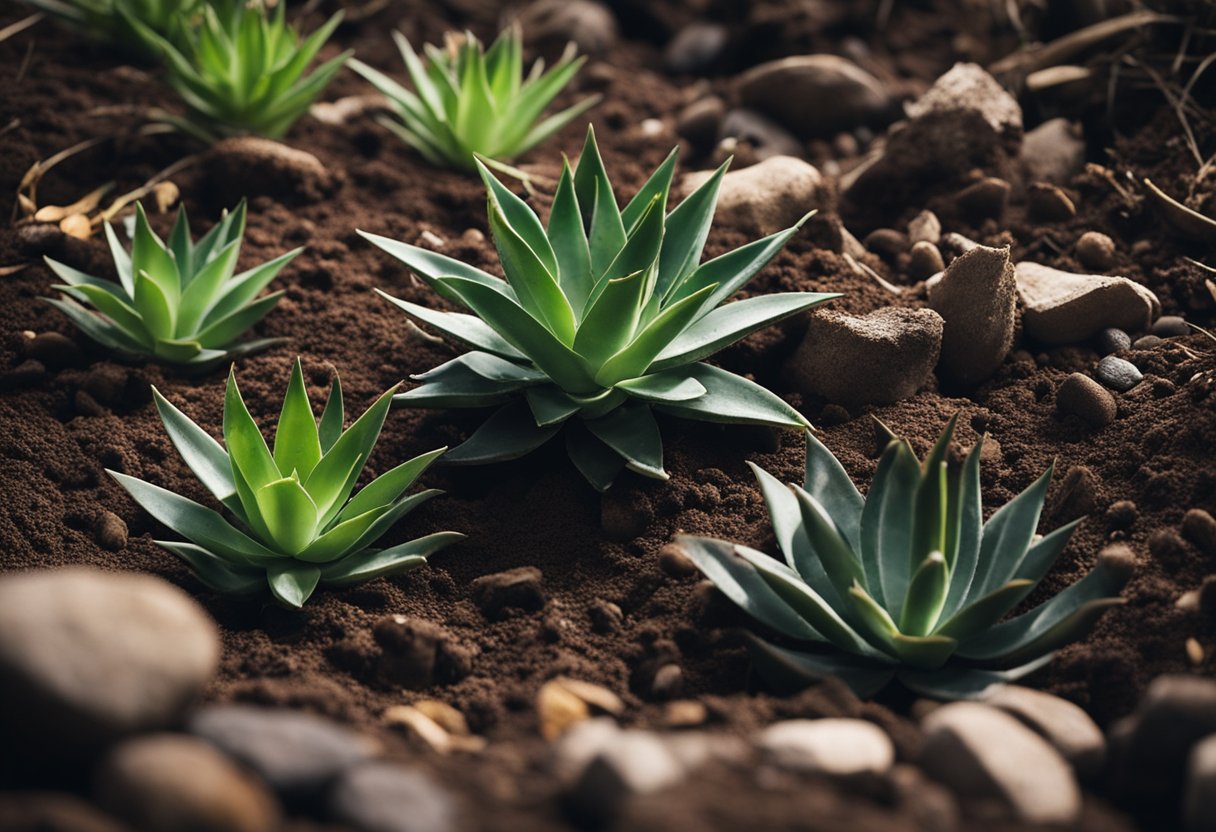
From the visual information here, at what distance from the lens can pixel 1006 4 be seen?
4.21 meters

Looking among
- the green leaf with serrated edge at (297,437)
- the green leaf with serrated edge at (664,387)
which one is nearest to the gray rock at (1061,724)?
the green leaf with serrated edge at (664,387)

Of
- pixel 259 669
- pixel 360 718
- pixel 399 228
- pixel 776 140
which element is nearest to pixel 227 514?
pixel 259 669

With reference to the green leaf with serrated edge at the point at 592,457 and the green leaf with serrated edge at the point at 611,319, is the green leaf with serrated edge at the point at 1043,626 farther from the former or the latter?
the green leaf with serrated edge at the point at 611,319

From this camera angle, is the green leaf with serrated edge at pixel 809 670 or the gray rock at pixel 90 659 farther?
the green leaf with serrated edge at pixel 809 670

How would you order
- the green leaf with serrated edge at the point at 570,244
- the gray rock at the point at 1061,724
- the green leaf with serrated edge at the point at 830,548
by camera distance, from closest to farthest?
the gray rock at the point at 1061,724 < the green leaf with serrated edge at the point at 830,548 < the green leaf with serrated edge at the point at 570,244

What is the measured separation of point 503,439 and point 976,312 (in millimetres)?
1127

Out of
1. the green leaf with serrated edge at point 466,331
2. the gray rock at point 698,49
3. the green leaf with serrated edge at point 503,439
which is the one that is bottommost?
the green leaf with serrated edge at point 503,439

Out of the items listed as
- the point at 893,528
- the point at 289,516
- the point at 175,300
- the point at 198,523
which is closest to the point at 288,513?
the point at 289,516

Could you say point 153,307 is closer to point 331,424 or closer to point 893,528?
point 331,424

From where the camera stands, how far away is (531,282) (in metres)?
2.54

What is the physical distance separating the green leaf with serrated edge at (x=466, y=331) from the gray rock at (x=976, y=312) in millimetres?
1001

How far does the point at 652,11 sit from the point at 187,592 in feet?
9.80

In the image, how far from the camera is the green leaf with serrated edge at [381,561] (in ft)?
7.92

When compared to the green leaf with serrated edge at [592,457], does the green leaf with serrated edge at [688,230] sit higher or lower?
higher
